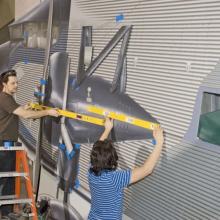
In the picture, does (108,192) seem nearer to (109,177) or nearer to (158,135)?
(109,177)

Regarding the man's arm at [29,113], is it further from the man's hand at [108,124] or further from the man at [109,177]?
the man at [109,177]

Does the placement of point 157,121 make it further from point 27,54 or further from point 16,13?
point 16,13

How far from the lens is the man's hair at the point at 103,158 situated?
296cm

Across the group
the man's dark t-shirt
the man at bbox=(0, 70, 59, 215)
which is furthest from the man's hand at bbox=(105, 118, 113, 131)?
the man's dark t-shirt

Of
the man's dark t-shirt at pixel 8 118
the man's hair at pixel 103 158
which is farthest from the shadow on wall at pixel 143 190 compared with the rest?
the man's dark t-shirt at pixel 8 118

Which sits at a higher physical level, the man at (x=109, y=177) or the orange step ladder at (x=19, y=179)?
the man at (x=109, y=177)

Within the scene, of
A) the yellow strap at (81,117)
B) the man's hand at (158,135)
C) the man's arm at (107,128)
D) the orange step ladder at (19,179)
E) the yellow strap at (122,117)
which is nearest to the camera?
the man's hand at (158,135)

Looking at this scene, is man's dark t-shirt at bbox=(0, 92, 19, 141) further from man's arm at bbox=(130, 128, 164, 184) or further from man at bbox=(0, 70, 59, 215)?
man's arm at bbox=(130, 128, 164, 184)

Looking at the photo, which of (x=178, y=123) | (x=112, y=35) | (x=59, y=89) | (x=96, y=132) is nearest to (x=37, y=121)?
(x=59, y=89)

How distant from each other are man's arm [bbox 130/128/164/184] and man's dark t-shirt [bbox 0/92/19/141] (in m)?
1.72

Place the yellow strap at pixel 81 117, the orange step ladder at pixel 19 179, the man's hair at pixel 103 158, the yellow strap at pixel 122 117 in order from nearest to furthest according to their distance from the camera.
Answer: the man's hair at pixel 103 158 < the yellow strap at pixel 122 117 < the yellow strap at pixel 81 117 < the orange step ladder at pixel 19 179

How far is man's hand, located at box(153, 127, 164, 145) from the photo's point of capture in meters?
3.12

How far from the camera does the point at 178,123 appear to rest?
3.06 metres

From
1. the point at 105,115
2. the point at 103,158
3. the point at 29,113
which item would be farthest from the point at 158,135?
the point at 29,113
